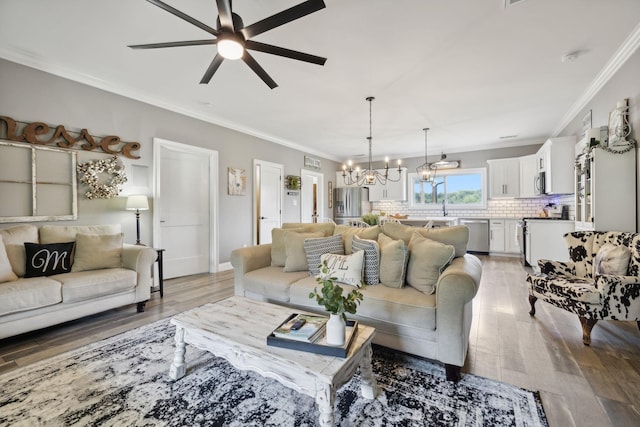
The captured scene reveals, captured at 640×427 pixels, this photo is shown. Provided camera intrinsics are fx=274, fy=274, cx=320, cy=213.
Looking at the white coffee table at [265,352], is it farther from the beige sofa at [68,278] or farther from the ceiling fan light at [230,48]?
the ceiling fan light at [230,48]

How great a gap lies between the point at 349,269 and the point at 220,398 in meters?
1.25

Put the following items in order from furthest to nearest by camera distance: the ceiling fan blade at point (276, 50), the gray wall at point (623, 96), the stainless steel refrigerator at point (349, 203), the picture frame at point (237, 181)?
the stainless steel refrigerator at point (349, 203), the picture frame at point (237, 181), the gray wall at point (623, 96), the ceiling fan blade at point (276, 50)

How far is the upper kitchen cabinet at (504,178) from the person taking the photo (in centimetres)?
634

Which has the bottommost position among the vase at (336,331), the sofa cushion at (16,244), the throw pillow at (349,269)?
the vase at (336,331)

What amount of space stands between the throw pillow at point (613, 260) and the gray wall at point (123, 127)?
4941 mm

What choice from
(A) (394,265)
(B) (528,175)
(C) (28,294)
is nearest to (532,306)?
(A) (394,265)

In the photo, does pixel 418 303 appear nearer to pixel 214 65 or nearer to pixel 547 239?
pixel 214 65

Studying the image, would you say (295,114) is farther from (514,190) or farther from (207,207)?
(514,190)

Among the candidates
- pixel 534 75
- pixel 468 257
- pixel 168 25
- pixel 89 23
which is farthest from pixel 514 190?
pixel 89 23

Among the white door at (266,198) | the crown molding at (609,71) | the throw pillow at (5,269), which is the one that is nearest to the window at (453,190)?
the crown molding at (609,71)

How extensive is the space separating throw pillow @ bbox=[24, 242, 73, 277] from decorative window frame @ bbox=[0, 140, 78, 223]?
51 centimetres

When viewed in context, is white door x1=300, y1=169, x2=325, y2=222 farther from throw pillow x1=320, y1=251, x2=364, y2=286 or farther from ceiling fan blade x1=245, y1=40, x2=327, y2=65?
ceiling fan blade x1=245, y1=40, x2=327, y2=65

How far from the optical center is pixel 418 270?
2178 mm

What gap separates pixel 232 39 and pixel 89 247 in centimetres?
261
